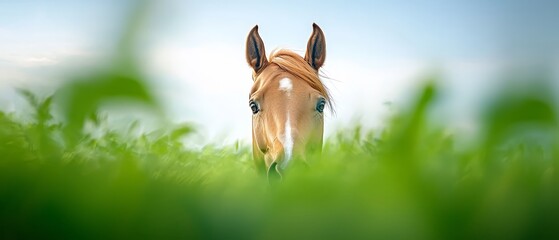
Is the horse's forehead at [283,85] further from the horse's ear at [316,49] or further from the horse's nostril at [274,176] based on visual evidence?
the horse's nostril at [274,176]

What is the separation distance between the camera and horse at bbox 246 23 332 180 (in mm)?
3051

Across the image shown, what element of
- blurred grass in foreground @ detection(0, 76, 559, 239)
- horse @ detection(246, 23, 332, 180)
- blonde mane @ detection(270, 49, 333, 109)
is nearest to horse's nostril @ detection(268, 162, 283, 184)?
blurred grass in foreground @ detection(0, 76, 559, 239)

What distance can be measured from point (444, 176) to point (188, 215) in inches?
11.1

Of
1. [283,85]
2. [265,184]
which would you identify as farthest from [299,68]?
[265,184]

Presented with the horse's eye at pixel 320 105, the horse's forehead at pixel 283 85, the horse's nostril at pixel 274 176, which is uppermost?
the horse's nostril at pixel 274 176

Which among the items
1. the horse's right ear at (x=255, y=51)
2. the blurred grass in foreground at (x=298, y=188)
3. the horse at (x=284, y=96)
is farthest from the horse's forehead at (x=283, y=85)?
the blurred grass in foreground at (x=298, y=188)

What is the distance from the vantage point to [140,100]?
573 millimetres

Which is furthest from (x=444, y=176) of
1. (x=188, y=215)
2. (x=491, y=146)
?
(x=188, y=215)

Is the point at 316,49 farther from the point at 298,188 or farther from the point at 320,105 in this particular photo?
the point at 298,188

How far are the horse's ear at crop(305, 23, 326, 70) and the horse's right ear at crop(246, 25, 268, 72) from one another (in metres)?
0.34

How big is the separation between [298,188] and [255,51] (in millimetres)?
3585

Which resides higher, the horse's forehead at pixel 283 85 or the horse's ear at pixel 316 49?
the horse's ear at pixel 316 49

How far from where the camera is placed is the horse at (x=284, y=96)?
3051mm

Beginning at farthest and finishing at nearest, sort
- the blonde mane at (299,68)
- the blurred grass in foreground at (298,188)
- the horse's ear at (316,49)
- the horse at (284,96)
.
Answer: the horse's ear at (316,49) → the blonde mane at (299,68) → the horse at (284,96) → the blurred grass in foreground at (298,188)
